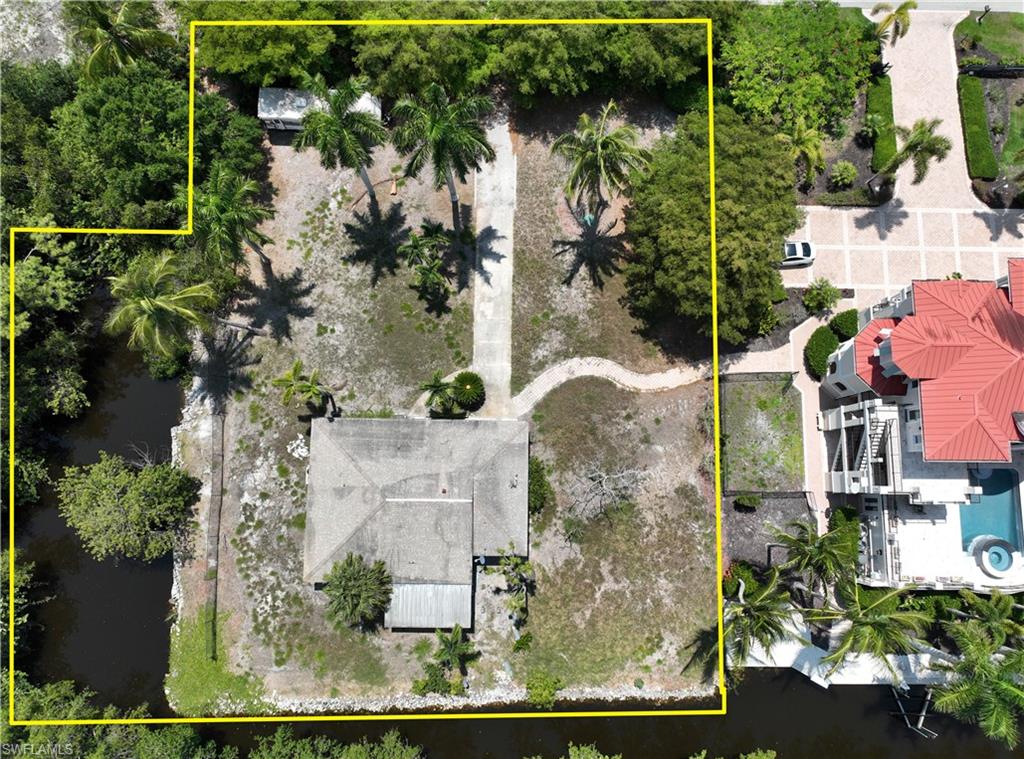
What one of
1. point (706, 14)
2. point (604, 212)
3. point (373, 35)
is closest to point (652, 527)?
point (604, 212)

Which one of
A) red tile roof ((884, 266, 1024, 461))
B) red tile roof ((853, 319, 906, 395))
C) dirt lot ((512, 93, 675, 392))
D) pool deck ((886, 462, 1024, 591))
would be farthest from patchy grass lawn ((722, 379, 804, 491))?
red tile roof ((884, 266, 1024, 461))


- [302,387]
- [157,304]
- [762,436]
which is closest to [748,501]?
[762,436]

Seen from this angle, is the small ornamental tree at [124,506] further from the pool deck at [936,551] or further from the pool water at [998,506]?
the pool water at [998,506]

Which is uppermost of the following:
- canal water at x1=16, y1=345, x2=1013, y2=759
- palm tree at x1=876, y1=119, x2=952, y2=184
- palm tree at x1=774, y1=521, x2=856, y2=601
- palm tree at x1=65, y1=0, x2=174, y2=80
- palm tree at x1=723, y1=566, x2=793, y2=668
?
palm tree at x1=65, y1=0, x2=174, y2=80

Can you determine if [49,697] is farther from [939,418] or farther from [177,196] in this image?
[939,418]

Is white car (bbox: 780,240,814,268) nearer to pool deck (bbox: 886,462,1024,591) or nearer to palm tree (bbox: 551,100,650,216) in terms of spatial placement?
palm tree (bbox: 551,100,650,216)
